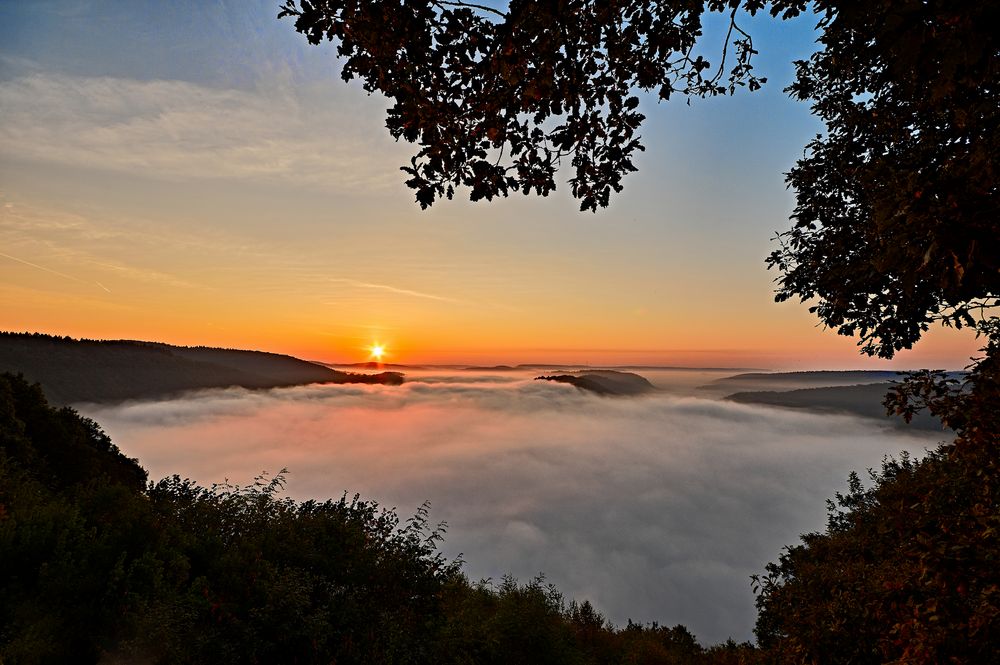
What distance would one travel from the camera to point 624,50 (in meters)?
5.52

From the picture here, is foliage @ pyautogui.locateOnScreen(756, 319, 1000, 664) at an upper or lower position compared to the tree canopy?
lower

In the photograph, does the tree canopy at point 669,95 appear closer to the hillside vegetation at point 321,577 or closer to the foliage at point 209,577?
the hillside vegetation at point 321,577

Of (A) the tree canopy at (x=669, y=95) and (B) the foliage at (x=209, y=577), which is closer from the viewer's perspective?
(A) the tree canopy at (x=669, y=95)

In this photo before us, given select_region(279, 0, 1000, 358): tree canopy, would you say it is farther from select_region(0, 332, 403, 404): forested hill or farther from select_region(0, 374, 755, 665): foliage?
select_region(0, 332, 403, 404): forested hill

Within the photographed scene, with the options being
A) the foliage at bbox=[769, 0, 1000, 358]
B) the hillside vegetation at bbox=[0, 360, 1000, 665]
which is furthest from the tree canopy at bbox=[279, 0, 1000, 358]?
the hillside vegetation at bbox=[0, 360, 1000, 665]

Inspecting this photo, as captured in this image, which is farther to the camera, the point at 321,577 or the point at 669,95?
the point at 321,577

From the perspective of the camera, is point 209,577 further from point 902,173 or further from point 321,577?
point 902,173

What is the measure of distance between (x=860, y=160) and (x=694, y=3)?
497 centimetres

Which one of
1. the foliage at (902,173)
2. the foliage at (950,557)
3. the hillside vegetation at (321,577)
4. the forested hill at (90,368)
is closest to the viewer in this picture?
the foliage at (902,173)

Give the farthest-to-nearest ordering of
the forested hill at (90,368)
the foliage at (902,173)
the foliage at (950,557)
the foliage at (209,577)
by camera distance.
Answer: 1. the forested hill at (90,368)
2. the foliage at (209,577)
3. the foliage at (950,557)
4. the foliage at (902,173)

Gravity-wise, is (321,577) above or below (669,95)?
below

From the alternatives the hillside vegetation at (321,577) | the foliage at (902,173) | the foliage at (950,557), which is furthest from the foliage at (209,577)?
the foliage at (902,173)

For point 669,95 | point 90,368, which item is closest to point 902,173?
point 669,95

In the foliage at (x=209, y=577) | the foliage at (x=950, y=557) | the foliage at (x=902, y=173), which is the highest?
the foliage at (x=902, y=173)
